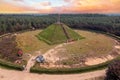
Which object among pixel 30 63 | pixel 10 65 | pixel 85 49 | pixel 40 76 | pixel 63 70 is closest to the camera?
pixel 40 76

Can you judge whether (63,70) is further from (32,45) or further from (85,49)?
(32,45)

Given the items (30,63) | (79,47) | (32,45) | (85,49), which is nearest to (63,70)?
(30,63)

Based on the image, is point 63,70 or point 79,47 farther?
point 79,47

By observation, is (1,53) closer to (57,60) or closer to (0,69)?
(0,69)

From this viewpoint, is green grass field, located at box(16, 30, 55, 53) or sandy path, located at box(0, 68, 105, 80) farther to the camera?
green grass field, located at box(16, 30, 55, 53)

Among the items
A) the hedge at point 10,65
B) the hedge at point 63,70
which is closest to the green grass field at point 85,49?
the hedge at point 63,70

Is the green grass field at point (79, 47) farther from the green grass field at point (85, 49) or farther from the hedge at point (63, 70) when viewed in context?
the hedge at point (63, 70)

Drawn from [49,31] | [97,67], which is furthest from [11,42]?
[97,67]

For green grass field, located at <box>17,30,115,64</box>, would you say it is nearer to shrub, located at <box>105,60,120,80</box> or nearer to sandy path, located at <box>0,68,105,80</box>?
sandy path, located at <box>0,68,105,80</box>

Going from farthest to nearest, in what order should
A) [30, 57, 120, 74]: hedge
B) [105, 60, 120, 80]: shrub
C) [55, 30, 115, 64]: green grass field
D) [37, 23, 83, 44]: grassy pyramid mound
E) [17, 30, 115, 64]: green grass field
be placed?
[37, 23, 83, 44]: grassy pyramid mound, [17, 30, 115, 64]: green grass field, [55, 30, 115, 64]: green grass field, [30, 57, 120, 74]: hedge, [105, 60, 120, 80]: shrub

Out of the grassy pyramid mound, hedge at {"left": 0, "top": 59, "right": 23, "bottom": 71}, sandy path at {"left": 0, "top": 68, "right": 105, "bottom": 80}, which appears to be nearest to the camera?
sandy path at {"left": 0, "top": 68, "right": 105, "bottom": 80}

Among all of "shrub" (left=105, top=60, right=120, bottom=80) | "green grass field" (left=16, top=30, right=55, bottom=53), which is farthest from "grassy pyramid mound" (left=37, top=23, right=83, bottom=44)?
"shrub" (left=105, top=60, right=120, bottom=80)
